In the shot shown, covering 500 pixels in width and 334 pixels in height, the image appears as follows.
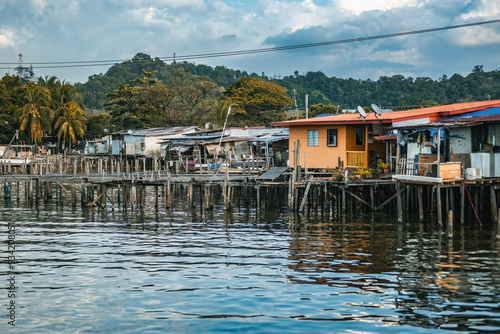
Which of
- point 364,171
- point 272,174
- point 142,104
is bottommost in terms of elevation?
point 272,174

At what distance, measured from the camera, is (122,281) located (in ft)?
57.4

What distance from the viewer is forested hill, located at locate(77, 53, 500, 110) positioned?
322 feet

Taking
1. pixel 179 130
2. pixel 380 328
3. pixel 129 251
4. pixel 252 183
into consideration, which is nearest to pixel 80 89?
pixel 179 130

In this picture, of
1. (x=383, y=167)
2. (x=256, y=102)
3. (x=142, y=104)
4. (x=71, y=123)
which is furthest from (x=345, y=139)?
(x=71, y=123)

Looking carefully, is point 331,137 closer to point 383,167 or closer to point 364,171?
point 364,171

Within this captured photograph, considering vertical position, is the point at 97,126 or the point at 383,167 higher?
the point at 97,126

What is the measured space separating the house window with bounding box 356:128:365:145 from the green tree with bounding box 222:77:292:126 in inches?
1383

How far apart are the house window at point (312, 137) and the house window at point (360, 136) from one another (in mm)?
2560

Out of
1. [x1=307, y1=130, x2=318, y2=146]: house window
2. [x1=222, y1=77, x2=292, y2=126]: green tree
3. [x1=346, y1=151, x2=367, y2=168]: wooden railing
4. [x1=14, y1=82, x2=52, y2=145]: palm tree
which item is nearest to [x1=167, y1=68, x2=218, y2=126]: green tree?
[x1=222, y1=77, x2=292, y2=126]: green tree

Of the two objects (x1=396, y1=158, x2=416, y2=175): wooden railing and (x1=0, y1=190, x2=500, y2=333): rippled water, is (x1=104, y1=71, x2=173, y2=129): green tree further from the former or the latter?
(x1=396, y1=158, x2=416, y2=175): wooden railing

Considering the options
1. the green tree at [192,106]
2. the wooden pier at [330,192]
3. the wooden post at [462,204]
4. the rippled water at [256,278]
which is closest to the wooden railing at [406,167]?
the wooden pier at [330,192]

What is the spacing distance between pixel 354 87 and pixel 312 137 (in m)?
93.4

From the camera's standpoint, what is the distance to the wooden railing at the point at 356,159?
3509cm

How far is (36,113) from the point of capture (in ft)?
233
